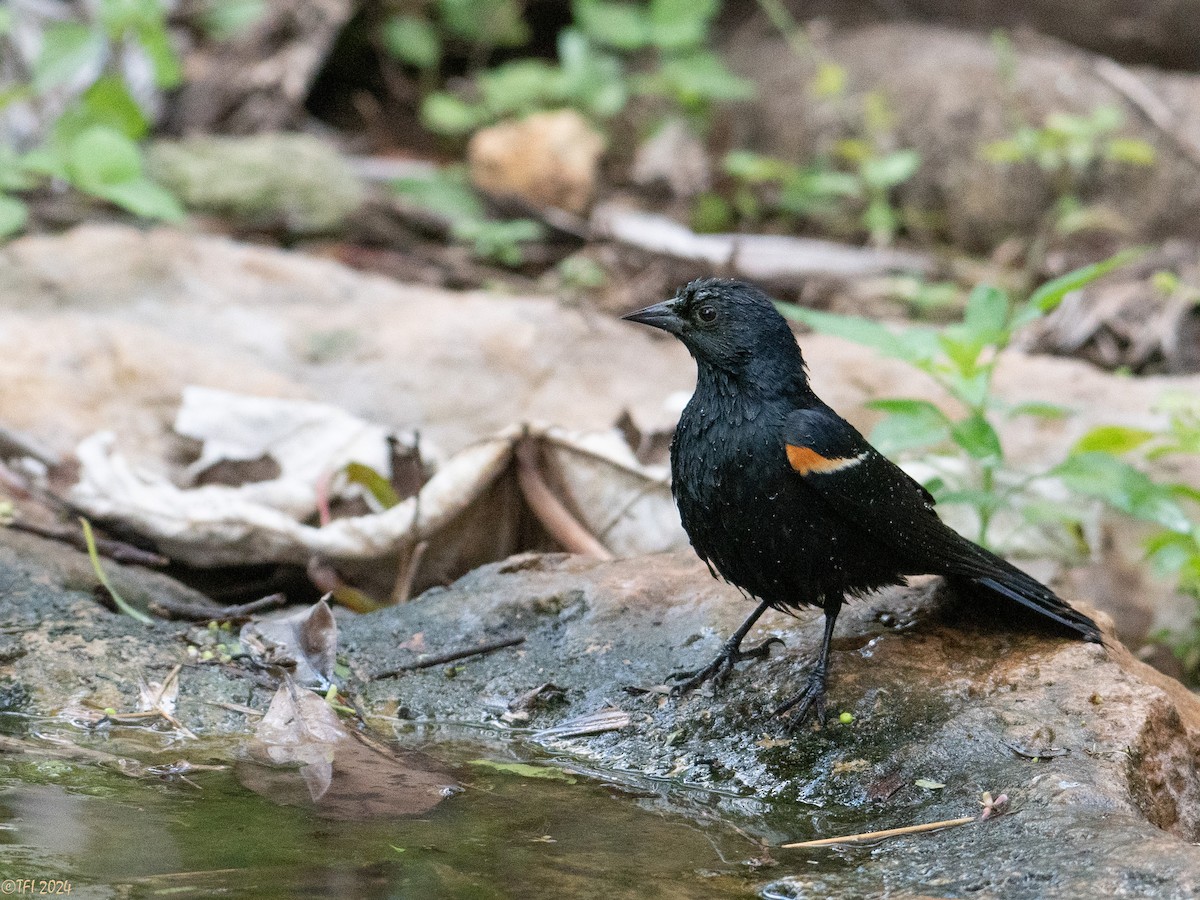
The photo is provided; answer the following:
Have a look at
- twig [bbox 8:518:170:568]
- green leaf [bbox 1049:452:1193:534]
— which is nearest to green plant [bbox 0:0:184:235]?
twig [bbox 8:518:170:568]

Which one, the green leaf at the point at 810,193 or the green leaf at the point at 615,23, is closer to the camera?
the green leaf at the point at 810,193

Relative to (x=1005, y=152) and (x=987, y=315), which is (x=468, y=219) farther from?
(x=987, y=315)

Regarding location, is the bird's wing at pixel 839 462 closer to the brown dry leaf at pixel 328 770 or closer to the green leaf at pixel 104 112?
the brown dry leaf at pixel 328 770

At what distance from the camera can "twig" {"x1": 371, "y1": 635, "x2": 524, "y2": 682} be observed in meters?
3.36

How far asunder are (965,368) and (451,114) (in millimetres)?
6002

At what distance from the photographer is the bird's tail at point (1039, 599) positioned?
10.4 ft

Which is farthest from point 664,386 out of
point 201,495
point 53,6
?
point 53,6

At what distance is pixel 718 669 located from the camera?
128 inches

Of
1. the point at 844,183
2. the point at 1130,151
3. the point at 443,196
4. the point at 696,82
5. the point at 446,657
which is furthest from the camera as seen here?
the point at 696,82

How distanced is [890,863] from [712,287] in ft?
5.31

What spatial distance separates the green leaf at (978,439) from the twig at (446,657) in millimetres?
1390

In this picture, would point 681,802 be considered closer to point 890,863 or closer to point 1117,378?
point 890,863

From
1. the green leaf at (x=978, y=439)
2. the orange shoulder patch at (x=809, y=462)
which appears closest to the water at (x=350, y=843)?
the orange shoulder patch at (x=809, y=462)

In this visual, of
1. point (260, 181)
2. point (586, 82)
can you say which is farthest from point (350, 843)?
point (586, 82)
